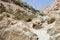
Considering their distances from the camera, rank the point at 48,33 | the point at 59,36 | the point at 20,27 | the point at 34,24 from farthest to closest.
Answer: the point at 34,24, the point at 48,33, the point at 20,27, the point at 59,36

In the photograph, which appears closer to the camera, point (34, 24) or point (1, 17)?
point (1, 17)

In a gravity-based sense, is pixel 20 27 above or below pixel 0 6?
above

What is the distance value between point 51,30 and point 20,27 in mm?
2338

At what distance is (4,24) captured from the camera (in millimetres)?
16875

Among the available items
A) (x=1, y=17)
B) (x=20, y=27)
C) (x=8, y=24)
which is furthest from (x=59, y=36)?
(x=1, y=17)

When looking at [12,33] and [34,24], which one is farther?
[34,24]

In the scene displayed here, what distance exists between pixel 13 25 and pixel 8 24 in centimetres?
66

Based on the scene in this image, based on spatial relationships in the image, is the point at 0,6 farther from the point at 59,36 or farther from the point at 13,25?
the point at 59,36

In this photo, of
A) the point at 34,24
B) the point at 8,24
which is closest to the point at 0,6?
the point at 34,24

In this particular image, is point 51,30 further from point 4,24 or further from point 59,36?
point 4,24

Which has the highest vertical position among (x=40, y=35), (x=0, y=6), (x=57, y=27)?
(x=57, y=27)

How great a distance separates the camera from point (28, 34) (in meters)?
15.3

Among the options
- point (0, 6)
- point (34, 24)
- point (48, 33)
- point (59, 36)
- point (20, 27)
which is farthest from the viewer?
point (0, 6)

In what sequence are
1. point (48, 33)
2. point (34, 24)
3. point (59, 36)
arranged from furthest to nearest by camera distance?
point (34, 24) → point (48, 33) → point (59, 36)
